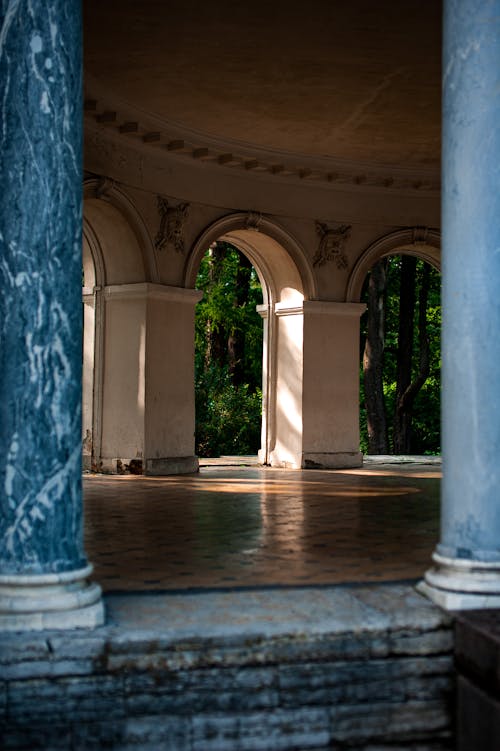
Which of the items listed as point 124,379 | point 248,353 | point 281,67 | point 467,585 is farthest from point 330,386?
point 467,585

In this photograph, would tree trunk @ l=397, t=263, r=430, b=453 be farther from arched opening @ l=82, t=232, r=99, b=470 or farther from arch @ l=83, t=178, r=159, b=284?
arch @ l=83, t=178, r=159, b=284

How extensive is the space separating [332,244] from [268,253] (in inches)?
53.1

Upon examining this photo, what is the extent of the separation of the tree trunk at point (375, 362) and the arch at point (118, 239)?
499 inches

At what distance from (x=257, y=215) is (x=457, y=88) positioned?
1166 centimetres

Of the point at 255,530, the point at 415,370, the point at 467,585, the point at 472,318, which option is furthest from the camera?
the point at 415,370

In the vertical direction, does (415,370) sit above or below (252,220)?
below

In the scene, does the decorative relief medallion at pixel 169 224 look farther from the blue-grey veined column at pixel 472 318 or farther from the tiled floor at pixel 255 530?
the blue-grey veined column at pixel 472 318

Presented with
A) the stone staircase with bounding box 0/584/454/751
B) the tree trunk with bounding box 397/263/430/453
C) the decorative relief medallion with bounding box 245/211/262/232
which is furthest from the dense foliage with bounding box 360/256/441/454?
the stone staircase with bounding box 0/584/454/751

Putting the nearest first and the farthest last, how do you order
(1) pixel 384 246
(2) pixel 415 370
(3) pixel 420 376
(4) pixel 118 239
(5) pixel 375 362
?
(4) pixel 118 239 < (1) pixel 384 246 < (5) pixel 375 362 < (3) pixel 420 376 < (2) pixel 415 370

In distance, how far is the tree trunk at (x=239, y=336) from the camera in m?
29.4

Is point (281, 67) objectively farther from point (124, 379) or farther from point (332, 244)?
point (124, 379)

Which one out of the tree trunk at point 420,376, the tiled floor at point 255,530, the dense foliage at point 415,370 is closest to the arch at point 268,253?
the tiled floor at point 255,530

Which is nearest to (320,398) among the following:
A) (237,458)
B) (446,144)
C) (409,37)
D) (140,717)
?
(237,458)

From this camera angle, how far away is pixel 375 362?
2850 centimetres
